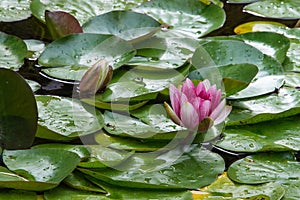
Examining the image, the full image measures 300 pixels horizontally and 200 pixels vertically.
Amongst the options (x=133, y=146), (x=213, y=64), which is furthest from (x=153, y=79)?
(x=133, y=146)

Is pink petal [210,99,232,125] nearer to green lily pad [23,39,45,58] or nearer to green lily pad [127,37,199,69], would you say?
green lily pad [127,37,199,69]

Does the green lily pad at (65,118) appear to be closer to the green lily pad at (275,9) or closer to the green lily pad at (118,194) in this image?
the green lily pad at (118,194)

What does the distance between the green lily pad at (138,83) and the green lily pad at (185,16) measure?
0.27 meters

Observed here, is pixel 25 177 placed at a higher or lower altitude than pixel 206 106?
lower

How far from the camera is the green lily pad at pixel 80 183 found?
1.41 metres

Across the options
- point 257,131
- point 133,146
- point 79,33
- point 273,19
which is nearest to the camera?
point 133,146

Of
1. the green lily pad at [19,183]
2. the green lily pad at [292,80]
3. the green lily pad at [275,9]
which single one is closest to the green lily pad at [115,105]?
the green lily pad at [19,183]

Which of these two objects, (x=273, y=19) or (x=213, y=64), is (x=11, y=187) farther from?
(x=273, y=19)

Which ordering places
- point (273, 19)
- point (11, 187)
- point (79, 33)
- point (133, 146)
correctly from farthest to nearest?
1. point (273, 19)
2. point (79, 33)
3. point (133, 146)
4. point (11, 187)

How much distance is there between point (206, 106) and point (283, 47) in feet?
1.79

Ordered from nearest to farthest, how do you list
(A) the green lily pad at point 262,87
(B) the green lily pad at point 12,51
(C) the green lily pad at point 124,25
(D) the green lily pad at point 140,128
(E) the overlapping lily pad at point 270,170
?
(E) the overlapping lily pad at point 270,170 < (D) the green lily pad at point 140,128 < (A) the green lily pad at point 262,87 < (B) the green lily pad at point 12,51 < (C) the green lily pad at point 124,25

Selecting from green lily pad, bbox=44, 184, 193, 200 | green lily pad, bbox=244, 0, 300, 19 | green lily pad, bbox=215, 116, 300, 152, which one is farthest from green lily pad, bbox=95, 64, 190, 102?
green lily pad, bbox=244, 0, 300, 19

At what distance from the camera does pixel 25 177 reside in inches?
55.1

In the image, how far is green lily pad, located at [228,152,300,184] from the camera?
1.47 meters
